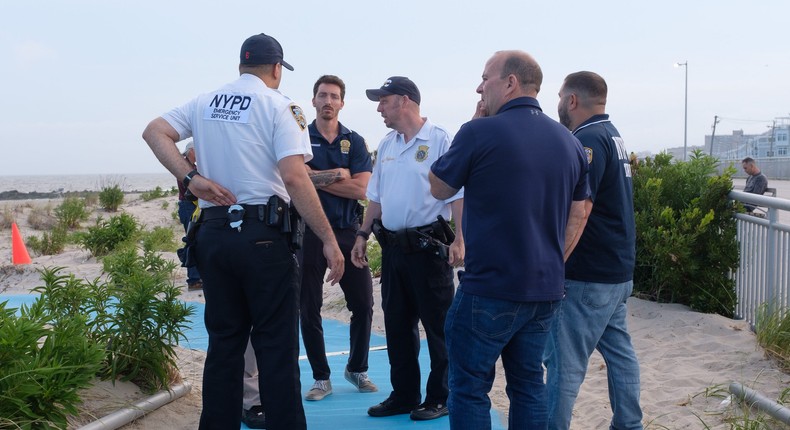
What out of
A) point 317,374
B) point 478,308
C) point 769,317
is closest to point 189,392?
point 317,374

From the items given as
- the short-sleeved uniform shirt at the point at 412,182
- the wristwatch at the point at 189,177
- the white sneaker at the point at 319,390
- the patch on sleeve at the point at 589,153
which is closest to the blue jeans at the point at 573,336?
the patch on sleeve at the point at 589,153

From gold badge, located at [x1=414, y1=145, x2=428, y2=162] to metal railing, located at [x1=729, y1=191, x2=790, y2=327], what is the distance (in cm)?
283

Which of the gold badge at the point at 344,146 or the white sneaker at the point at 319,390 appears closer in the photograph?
the white sneaker at the point at 319,390

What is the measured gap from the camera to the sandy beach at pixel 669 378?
482 cm

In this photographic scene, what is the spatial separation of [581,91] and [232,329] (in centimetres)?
218

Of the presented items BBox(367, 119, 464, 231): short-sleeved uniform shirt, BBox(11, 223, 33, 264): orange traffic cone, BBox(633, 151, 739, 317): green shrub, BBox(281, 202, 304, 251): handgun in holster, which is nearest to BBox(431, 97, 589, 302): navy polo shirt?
BBox(281, 202, 304, 251): handgun in holster

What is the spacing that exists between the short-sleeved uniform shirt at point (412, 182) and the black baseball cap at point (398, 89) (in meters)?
0.20

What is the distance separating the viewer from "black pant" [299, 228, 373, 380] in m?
5.81

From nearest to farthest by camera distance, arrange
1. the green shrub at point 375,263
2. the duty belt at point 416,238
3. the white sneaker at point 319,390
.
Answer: the duty belt at point 416,238, the white sneaker at point 319,390, the green shrub at point 375,263

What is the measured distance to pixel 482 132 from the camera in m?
3.46

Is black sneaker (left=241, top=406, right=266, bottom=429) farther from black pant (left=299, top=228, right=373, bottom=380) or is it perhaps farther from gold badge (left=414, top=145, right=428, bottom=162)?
gold badge (left=414, top=145, right=428, bottom=162)

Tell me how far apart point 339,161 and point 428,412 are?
6.30 ft

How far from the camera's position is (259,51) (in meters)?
4.28

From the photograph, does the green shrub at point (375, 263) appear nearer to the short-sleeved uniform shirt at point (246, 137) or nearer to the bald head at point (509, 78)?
the short-sleeved uniform shirt at point (246, 137)
